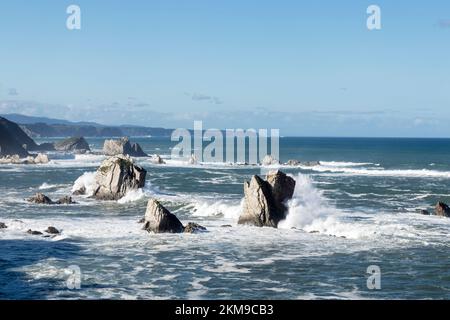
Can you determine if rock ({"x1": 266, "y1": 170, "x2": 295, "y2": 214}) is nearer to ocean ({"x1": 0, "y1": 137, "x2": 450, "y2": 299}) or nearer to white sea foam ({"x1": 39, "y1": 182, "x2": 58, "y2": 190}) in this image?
ocean ({"x1": 0, "y1": 137, "x2": 450, "y2": 299})

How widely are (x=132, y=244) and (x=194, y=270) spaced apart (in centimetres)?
873

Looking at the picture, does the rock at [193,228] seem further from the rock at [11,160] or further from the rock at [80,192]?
the rock at [11,160]

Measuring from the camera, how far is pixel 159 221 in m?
45.0

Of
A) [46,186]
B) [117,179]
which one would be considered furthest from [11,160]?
[117,179]

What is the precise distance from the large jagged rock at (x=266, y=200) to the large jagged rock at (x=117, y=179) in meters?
23.2

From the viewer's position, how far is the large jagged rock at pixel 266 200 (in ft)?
160

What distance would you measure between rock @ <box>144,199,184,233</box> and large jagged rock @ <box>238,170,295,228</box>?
6.96 meters

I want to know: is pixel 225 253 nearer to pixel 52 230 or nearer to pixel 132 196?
pixel 52 230

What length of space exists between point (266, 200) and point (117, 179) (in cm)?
2623

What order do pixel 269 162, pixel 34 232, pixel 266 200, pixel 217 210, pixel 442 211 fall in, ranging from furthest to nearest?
pixel 269 162, pixel 217 210, pixel 442 211, pixel 266 200, pixel 34 232

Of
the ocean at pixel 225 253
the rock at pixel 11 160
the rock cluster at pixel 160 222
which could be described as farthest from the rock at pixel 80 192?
the rock at pixel 11 160

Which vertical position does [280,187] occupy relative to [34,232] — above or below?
above

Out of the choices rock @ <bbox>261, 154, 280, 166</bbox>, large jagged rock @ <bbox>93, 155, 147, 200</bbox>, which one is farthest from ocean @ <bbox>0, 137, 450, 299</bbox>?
rock @ <bbox>261, 154, 280, 166</bbox>
